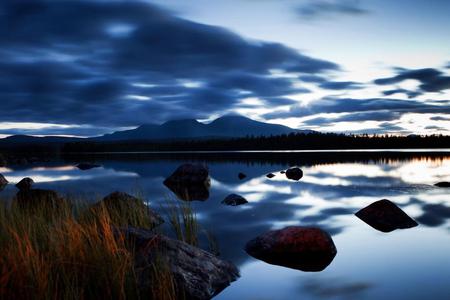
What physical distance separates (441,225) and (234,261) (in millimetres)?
8273

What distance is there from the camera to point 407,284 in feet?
25.0

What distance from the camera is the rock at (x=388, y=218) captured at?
12438 millimetres

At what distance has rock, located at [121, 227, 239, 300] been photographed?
6.14m

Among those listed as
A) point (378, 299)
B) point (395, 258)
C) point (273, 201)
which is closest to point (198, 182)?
point (273, 201)

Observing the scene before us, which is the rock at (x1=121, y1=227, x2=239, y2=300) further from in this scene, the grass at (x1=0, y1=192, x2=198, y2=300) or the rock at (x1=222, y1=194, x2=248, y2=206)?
the rock at (x1=222, y1=194, x2=248, y2=206)

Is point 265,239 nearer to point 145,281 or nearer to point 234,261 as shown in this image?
point 234,261

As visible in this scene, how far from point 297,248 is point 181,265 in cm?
348

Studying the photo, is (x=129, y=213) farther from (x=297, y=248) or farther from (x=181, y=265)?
(x=297, y=248)

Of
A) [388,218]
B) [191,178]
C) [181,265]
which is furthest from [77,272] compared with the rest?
[191,178]

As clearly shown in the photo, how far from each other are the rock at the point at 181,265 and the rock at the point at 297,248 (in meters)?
1.88

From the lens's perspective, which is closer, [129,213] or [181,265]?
[181,265]

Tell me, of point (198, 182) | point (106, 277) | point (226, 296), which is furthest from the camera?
point (198, 182)

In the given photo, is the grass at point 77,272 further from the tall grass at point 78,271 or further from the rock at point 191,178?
the rock at point 191,178

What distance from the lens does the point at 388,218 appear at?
12.6 meters
